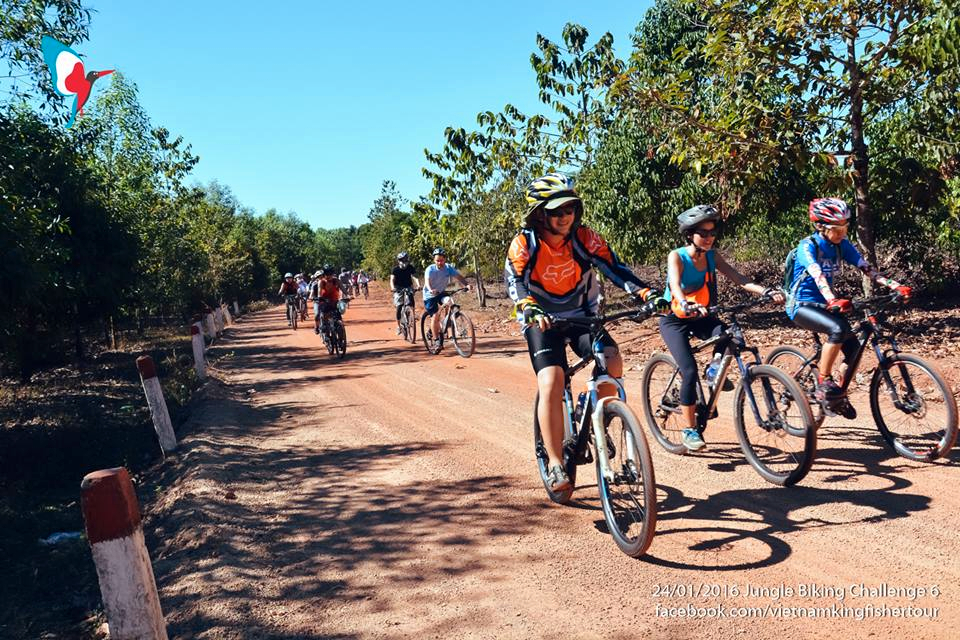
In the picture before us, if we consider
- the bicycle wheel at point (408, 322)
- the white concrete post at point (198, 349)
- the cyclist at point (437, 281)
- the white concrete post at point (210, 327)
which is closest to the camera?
the white concrete post at point (198, 349)

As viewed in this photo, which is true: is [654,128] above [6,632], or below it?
above

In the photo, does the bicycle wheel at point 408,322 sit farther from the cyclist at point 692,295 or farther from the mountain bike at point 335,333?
the cyclist at point 692,295

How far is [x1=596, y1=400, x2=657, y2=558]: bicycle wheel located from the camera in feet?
12.6

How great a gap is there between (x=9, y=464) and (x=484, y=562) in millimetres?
7481

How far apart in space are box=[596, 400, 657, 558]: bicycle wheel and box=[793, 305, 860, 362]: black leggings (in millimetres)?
2410

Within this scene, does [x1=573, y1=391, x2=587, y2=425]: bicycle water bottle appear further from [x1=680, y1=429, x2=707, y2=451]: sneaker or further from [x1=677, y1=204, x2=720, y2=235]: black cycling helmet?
[x1=677, y1=204, x2=720, y2=235]: black cycling helmet

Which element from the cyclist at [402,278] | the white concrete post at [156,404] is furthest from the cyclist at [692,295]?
the cyclist at [402,278]

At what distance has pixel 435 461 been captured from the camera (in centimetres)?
652

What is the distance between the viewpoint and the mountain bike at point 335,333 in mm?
15655

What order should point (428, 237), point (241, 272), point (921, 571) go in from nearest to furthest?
1. point (921, 571)
2. point (428, 237)
3. point (241, 272)

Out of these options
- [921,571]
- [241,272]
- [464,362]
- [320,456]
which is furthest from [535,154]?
[241,272]

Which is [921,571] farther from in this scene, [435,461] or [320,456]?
[320,456]

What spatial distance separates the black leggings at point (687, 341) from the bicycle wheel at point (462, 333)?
794 cm

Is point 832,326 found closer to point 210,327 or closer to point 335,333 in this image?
point 335,333
